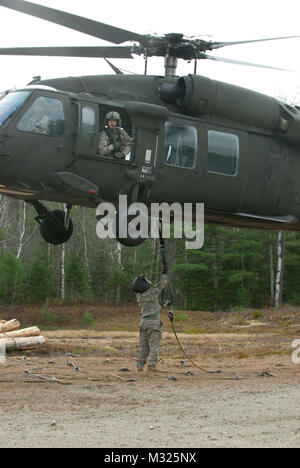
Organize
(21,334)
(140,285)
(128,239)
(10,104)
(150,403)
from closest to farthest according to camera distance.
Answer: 1. (150,403)
2. (10,104)
3. (128,239)
4. (140,285)
5. (21,334)

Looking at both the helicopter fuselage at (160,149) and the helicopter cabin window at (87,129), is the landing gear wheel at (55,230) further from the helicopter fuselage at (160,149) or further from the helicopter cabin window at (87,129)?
the helicopter cabin window at (87,129)

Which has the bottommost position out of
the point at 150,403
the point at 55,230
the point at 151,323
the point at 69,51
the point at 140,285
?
the point at 150,403

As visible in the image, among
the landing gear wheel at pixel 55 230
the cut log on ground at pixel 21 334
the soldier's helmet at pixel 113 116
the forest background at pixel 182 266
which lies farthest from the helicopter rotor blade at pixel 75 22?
the forest background at pixel 182 266

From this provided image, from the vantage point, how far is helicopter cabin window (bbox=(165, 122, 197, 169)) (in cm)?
996

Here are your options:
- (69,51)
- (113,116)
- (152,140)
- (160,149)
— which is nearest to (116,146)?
(113,116)

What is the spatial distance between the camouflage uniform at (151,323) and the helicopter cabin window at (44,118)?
128 inches

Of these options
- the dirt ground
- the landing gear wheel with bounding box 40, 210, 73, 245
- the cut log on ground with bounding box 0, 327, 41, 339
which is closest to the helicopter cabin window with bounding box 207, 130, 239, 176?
the landing gear wheel with bounding box 40, 210, 73, 245

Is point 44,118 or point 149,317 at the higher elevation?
point 44,118

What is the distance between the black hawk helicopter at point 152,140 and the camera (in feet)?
29.9

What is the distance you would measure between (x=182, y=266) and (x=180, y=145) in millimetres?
30136

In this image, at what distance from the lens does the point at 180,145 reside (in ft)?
32.9

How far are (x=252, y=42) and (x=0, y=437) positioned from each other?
7.02 meters

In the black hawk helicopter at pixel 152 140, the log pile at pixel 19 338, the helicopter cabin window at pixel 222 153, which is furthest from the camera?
the log pile at pixel 19 338

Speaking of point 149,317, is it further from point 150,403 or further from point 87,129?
point 87,129
